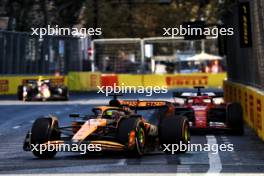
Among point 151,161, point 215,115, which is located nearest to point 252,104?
point 215,115

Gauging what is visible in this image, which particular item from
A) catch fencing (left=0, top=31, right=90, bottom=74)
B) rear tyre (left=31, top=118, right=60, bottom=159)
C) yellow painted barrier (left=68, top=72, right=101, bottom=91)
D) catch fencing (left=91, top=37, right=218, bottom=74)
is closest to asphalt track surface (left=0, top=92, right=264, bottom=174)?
rear tyre (left=31, top=118, right=60, bottom=159)

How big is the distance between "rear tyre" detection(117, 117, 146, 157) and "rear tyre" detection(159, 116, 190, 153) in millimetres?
659

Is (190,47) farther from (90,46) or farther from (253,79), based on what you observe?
(253,79)

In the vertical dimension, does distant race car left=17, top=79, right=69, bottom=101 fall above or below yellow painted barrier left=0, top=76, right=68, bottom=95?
below

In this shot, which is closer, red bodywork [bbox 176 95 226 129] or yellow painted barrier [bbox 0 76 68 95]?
red bodywork [bbox 176 95 226 129]

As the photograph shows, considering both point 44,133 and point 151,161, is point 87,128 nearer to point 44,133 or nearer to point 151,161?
point 44,133

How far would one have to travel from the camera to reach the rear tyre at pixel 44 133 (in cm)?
1342

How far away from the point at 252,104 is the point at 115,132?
22.0ft

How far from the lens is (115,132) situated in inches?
530

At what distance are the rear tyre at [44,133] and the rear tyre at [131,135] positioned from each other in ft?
3.85

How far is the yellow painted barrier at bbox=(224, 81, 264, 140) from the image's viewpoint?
17227 millimetres

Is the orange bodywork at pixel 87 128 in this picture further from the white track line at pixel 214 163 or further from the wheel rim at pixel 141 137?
the white track line at pixel 214 163

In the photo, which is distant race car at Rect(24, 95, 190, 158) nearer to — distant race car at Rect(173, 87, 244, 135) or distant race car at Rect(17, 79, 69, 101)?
distant race car at Rect(173, 87, 244, 135)

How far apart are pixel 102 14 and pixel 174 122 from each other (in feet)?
176
